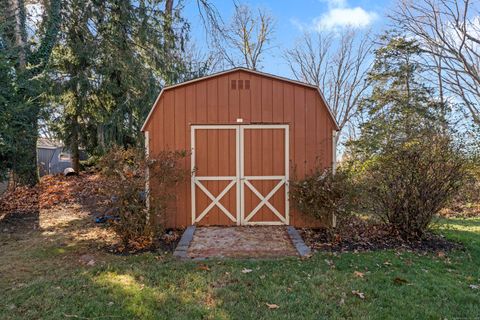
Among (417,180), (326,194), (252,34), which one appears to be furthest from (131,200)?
(252,34)

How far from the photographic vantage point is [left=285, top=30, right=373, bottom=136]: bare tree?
23.1 meters

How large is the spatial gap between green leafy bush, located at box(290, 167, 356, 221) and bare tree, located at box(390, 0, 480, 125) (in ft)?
48.0

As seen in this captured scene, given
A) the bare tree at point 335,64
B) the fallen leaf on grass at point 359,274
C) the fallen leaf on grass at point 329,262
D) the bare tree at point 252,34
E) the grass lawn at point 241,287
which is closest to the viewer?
the grass lawn at point 241,287

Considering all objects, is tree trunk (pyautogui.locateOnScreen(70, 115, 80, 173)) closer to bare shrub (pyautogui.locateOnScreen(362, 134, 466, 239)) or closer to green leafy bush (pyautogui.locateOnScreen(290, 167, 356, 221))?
green leafy bush (pyautogui.locateOnScreen(290, 167, 356, 221))

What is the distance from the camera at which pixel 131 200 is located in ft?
17.9

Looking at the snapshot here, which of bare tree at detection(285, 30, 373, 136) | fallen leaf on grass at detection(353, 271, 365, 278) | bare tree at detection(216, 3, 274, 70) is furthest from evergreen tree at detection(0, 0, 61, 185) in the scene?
bare tree at detection(285, 30, 373, 136)

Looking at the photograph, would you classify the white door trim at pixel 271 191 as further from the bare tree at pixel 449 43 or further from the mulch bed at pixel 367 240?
the bare tree at pixel 449 43

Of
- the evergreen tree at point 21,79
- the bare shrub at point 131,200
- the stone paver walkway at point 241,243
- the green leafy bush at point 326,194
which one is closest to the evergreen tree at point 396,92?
the green leafy bush at point 326,194

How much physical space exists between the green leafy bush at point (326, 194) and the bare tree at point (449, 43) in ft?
48.0

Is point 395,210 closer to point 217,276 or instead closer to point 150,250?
point 217,276

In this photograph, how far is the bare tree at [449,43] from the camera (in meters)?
17.0

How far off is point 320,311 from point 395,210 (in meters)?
3.32

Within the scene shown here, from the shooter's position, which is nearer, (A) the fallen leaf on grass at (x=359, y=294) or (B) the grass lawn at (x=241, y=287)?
(B) the grass lawn at (x=241, y=287)

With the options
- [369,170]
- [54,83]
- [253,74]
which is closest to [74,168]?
[54,83]
